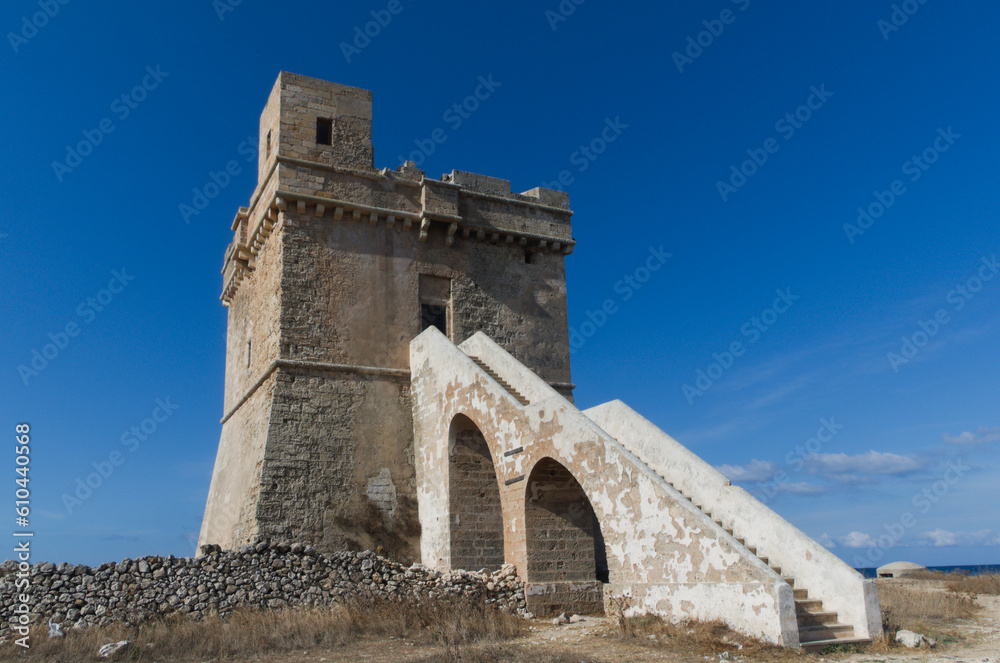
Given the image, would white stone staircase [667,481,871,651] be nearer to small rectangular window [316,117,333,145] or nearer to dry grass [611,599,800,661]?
dry grass [611,599,800,661]

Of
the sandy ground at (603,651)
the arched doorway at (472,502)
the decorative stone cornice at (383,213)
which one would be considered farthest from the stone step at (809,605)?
the decorative stone cornice at (383,213)

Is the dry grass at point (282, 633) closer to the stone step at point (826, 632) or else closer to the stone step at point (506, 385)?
the stone step at point (506, 385)

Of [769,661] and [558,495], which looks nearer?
[769,661]

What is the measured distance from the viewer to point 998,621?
10.7 meters

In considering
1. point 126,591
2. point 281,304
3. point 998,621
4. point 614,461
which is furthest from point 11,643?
point 998,621

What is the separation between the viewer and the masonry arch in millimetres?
10828

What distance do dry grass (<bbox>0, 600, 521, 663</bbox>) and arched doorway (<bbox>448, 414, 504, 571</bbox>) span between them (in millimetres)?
1901

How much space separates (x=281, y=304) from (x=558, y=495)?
6.23 m

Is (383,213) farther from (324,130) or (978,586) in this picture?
(978,586)

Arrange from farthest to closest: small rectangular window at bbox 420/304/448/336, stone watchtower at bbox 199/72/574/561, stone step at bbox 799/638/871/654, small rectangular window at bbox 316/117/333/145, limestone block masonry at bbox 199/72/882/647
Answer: small rectangular window at bbox 420/304/448/336, small rectangular window at bbox 316/117/333/145, stone watchtower at bbox 199/72/574/561, limestone block masonry at bbox 199/72/882/647, stone step at bbox 799/638/871/654

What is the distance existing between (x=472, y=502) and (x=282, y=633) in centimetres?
416

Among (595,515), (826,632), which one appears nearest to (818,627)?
(826,632)

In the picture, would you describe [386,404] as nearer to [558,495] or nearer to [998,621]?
[558,495]

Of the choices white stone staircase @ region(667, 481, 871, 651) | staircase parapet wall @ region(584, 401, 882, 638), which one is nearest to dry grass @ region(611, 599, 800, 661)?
white stone staircase @ region(667, 481, 871, 651)
